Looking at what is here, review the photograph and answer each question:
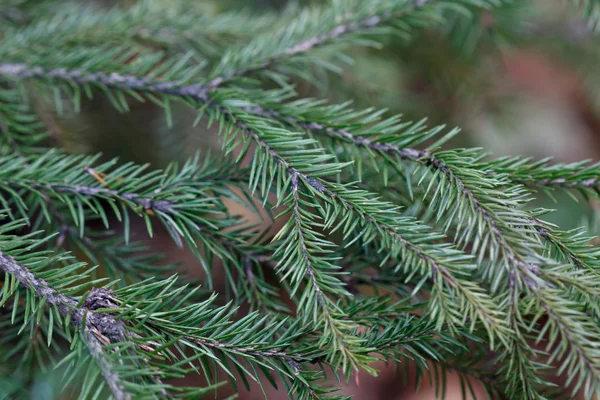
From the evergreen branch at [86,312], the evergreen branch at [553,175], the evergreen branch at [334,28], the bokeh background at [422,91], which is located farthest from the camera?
the bokeh background at [422,91]

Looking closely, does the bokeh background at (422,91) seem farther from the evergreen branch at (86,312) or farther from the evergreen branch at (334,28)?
the evergreen branch at (86,312)

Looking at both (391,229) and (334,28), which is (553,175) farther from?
(334,28)

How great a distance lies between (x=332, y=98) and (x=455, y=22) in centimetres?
34

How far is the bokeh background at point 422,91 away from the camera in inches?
42.5

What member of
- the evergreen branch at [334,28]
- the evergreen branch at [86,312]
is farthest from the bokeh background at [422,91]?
the evergreen branch at [86,312]

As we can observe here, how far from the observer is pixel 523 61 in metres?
2.18

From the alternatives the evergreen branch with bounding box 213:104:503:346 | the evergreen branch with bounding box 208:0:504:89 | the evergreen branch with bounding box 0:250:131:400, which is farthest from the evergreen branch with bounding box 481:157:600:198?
the evergreen branch with bounding box 0:250:131:400

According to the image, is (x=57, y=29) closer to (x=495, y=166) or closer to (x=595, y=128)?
(x=495, y=166)

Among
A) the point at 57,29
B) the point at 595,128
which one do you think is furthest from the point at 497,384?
the point at 595,128

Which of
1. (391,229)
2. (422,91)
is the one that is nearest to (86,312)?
(391,229)

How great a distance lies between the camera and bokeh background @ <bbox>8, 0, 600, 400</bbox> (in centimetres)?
108

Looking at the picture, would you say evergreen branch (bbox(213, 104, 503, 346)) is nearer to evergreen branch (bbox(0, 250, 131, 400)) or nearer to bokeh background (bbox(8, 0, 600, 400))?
evergreen branch (bbox(0, 250, 131, 400))

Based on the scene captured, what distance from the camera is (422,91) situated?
161 centimetres

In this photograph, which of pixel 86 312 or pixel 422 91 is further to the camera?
pixel 422 91
